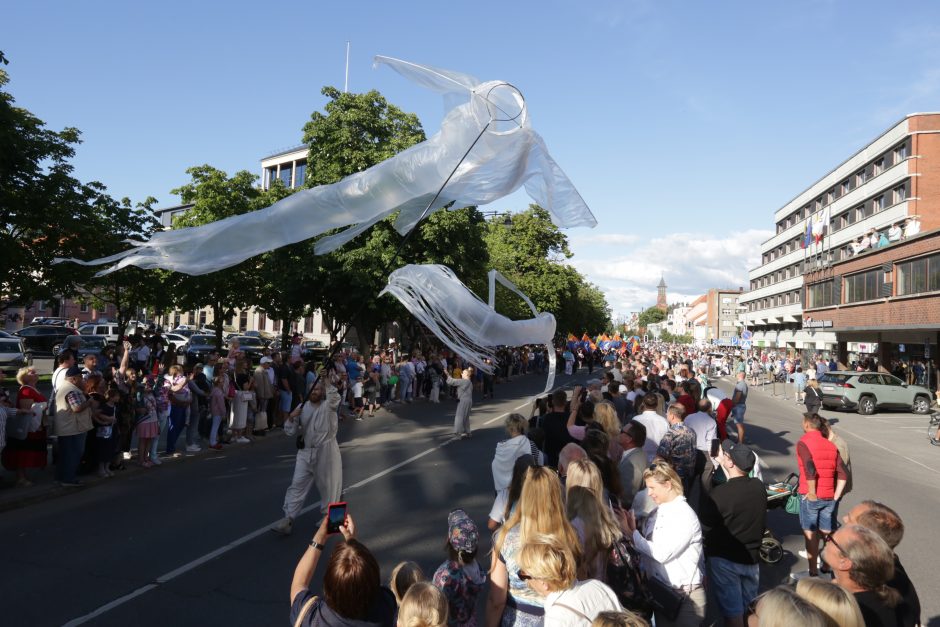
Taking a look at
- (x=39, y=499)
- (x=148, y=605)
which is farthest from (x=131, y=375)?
(x=148, y=605)

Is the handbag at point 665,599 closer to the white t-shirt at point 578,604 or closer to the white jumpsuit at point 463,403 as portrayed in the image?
the white t-shirt at point 578,604

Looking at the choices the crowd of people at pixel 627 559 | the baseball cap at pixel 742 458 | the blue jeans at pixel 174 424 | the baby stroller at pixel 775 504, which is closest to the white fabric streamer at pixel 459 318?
the crowd of people at pixel 627 559

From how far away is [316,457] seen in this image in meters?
6.99

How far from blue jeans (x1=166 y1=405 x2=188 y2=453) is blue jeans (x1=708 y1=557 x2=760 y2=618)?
31.8ft

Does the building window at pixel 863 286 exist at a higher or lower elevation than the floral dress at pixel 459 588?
higher

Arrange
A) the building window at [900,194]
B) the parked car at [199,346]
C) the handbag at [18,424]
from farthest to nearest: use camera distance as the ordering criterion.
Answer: the building window at [900,194] → the parked car at [199,346] → the handbag at [18,424]

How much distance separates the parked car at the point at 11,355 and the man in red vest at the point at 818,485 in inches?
1081

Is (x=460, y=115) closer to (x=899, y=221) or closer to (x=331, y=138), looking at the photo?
(x=331, y=138)

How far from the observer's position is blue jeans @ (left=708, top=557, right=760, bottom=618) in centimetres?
420

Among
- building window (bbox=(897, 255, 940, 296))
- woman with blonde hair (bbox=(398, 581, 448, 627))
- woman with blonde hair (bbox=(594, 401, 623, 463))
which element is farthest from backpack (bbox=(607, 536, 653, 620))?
building window (bbox=(897, 255, 940, 296))

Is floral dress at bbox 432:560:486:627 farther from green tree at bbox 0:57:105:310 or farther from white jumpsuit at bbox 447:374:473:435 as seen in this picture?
green tree at bbox 0:57:105:310

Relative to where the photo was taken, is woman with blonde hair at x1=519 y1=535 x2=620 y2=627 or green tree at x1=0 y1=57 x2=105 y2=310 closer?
woman with blonde hair at x1=519 y1=535 x2=620 y2=627

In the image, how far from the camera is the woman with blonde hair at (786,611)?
2311 millimetres

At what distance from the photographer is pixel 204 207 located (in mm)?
31734
